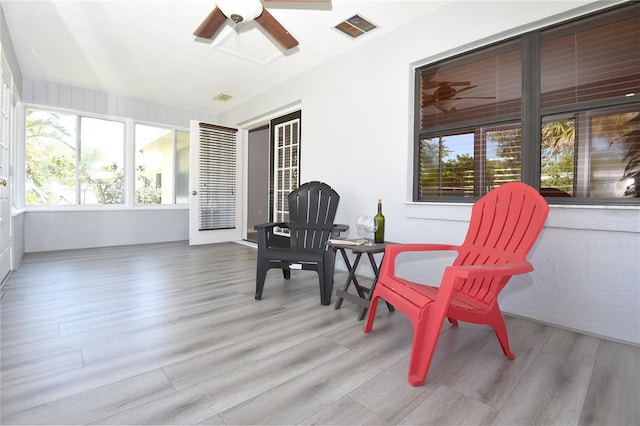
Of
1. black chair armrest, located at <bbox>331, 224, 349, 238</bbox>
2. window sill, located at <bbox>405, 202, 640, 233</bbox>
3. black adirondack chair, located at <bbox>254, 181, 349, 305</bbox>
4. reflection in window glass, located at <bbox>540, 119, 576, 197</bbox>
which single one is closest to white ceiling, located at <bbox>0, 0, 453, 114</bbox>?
reflection in window glass, located at <bbox>540, 119, 576, 197</bbox>

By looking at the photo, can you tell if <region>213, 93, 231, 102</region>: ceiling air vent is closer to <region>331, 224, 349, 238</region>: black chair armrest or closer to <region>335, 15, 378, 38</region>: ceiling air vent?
<region>335, 15, 378, 38</region>: ceiling air vent

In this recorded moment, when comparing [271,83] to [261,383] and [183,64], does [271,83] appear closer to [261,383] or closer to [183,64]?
[183,64]

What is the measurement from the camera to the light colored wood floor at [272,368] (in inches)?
49.2

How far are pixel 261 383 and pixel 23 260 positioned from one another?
4347 millimetres

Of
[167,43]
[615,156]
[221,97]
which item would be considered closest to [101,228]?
[221,97]

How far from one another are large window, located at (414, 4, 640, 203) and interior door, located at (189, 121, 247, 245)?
386 centimetres

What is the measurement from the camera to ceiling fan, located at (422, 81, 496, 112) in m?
2.78

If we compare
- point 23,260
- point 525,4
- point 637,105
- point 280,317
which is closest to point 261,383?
point 280,317

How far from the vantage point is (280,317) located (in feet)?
7.36

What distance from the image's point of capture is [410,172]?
2.99 meters

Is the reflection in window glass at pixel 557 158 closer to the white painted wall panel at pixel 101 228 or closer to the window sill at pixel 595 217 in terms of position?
the window sill at pixel 595 217

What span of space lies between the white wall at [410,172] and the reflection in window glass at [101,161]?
2860mm

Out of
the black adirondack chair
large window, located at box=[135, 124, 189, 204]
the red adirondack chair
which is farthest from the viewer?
large window, located at box=[135, 124, 189, 204]

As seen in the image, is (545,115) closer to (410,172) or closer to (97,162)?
(410,172)
